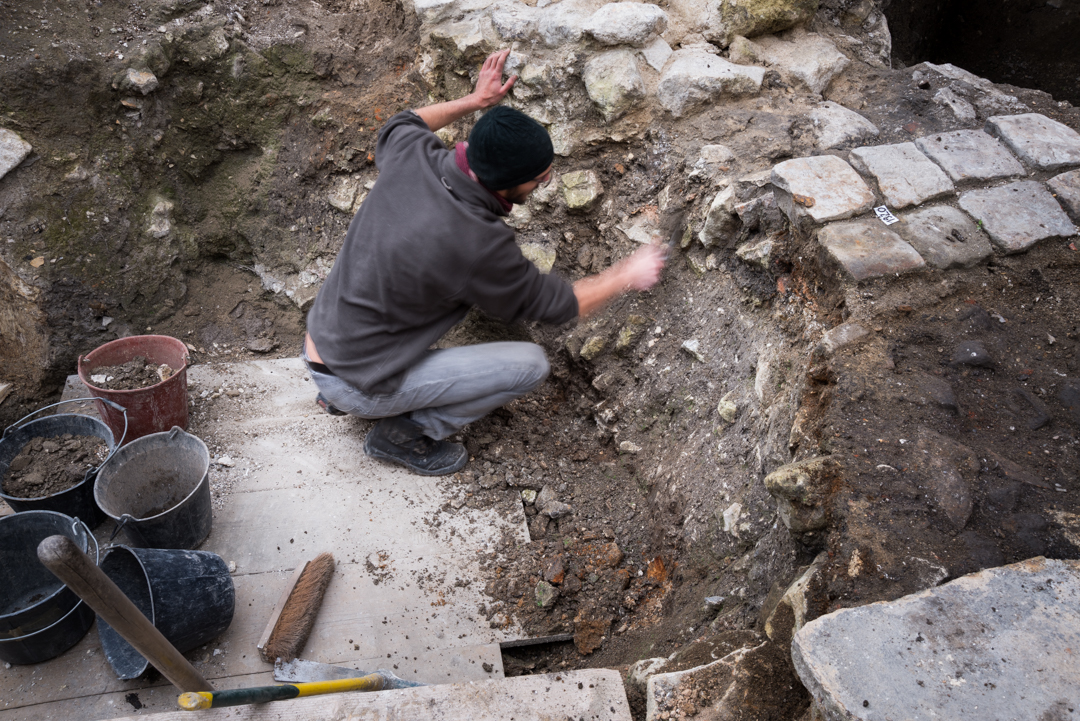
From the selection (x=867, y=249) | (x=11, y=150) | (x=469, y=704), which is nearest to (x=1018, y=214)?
(x=867, y=249)

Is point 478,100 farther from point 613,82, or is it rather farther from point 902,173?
point 902,173

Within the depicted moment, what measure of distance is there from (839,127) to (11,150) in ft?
12.8

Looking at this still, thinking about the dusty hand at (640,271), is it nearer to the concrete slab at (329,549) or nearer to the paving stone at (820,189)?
the paving stone at (820,189)

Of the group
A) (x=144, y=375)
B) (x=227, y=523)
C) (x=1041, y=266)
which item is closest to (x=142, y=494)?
(x=227, y=523)

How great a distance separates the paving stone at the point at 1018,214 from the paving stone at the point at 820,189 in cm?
40

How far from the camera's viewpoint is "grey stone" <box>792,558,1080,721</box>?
48.5 inches

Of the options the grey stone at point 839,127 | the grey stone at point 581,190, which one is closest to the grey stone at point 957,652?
the grey stone at point 839,127

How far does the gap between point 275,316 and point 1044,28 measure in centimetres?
564

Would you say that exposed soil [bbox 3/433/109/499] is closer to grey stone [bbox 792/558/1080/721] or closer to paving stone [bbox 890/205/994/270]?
grey stone [bbox 792/558/1080/721]

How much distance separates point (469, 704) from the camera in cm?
151

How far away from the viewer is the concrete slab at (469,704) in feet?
4.94

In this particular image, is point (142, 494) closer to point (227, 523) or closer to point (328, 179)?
point (227, 523)

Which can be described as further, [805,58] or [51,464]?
[805,58]

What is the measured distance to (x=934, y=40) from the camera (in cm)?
503
